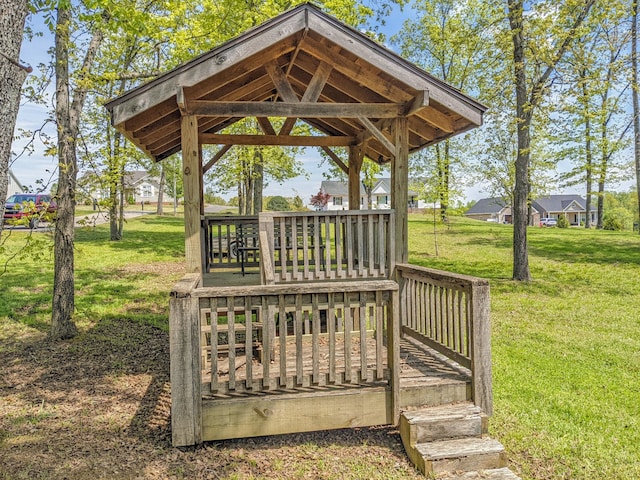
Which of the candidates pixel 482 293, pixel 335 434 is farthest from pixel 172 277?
pixel 482 293

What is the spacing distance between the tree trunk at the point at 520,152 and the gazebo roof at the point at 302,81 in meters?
5.92

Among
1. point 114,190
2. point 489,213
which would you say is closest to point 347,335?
point 114,190

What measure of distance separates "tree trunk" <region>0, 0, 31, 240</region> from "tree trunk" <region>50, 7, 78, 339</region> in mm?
4315

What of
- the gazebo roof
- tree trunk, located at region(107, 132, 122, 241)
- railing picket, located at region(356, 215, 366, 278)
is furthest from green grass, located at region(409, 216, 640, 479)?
tree trunk, located at region(107, 132, 122, 241)

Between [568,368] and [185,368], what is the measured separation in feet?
17.0

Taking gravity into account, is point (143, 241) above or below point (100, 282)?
above

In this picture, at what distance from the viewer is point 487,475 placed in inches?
138

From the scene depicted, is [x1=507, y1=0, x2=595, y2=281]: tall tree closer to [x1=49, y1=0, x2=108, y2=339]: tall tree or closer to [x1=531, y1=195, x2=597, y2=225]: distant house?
[x1=49, y1=0, x2=108, y2=339]: tall tree

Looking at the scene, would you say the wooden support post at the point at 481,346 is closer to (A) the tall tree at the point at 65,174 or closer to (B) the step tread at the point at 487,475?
(B) the step tread at the point at 487,475

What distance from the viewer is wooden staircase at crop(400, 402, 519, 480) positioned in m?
3.59

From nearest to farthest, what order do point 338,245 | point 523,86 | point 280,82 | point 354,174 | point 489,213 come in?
1. point 280,82
2. point 338,245
3. point 354,174
4. point 523,86
5. point 489,213

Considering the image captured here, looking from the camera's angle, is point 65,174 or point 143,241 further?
point 143,241

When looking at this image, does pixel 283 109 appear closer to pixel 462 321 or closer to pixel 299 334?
pixel 299 334

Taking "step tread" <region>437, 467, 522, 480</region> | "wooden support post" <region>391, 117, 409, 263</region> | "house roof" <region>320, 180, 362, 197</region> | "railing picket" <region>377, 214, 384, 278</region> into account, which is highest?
"house roof" <region>320, 180, 362, 197</region>
